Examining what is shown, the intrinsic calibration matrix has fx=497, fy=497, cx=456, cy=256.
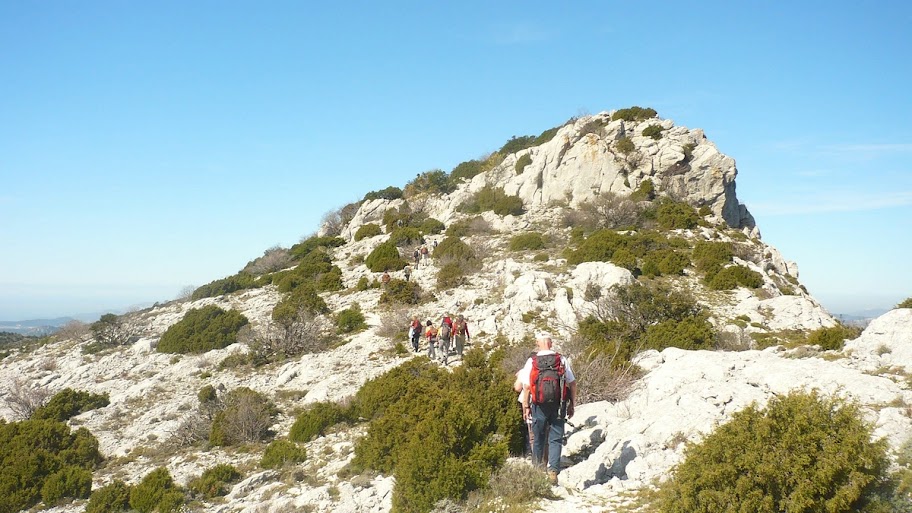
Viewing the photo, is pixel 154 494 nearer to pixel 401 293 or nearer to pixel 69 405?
pixel 69 405

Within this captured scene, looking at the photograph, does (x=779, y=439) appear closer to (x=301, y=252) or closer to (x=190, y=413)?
(x=190, y=413)

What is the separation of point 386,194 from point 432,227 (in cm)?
1184

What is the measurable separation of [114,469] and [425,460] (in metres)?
9.99

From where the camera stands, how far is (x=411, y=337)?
18.0m

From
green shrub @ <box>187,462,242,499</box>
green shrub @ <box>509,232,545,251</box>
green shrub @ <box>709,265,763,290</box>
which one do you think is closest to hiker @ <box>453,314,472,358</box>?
green shrub @ <box>187,462,242,499</box>

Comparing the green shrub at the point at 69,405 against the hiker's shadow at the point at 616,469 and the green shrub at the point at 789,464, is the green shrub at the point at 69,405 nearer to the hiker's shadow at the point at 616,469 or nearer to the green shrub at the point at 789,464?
the hiker's shadow at the point at 616,469

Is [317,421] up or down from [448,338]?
down

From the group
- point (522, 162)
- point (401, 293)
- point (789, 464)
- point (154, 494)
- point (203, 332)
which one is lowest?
point (154, 494)

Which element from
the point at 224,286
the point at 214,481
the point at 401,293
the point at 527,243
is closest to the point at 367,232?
the point at 224,286

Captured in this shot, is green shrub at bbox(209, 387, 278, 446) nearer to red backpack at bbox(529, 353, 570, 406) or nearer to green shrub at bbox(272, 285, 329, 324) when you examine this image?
green shrub at bbox(272, 285, 329, 324)

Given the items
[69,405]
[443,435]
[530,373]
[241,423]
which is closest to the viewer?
[530,373]

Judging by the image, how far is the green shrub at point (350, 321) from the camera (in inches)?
850

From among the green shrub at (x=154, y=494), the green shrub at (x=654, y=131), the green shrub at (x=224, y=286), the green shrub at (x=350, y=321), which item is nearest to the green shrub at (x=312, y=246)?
the green shrub at (x=224, y=286)

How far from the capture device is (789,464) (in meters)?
4.05
